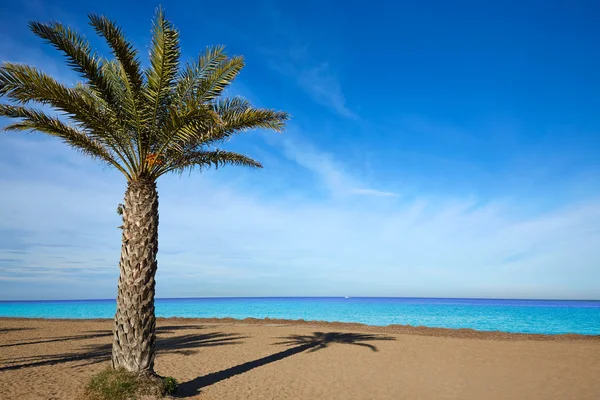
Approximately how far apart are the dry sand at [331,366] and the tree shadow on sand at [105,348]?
0.04 metres

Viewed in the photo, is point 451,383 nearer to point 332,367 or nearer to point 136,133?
point 332,367

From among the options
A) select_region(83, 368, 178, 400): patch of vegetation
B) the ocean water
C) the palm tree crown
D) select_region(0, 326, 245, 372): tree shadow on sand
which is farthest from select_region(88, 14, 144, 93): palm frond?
the ocean water

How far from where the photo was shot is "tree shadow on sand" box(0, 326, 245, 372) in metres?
14.9

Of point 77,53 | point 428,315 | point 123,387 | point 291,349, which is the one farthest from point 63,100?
point 428,315

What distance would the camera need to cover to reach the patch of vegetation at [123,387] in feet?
30.4

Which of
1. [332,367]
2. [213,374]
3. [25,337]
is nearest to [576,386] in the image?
[332,367]

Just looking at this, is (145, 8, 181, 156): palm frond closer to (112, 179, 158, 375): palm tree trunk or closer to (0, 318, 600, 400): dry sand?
(112, 179, 158, 375): palm tree trunk

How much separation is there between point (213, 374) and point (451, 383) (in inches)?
316

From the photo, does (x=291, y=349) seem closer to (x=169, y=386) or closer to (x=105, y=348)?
(x=105, y=348)

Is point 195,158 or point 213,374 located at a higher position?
point 195,158

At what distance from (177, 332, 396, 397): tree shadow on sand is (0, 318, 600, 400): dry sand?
38 millimetres

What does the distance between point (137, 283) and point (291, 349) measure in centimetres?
1100

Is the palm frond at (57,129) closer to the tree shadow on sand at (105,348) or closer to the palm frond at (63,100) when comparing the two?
the palm frond at (63,100)

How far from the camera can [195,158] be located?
12.4 m
